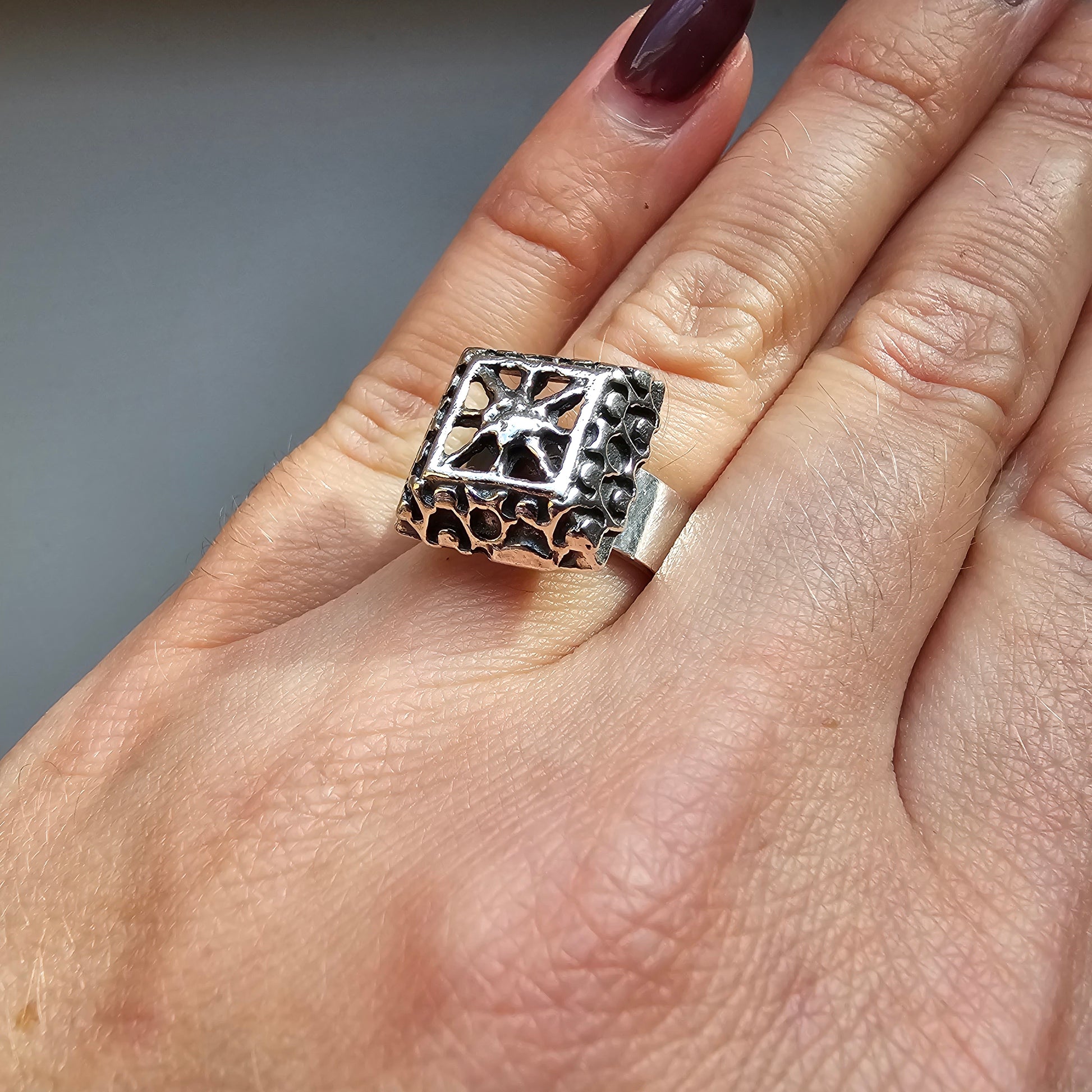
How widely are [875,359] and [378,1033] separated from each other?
779 mm

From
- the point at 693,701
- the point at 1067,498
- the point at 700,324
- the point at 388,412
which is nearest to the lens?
the point at 693,701

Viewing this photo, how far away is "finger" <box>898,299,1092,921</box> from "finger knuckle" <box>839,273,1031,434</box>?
8cm

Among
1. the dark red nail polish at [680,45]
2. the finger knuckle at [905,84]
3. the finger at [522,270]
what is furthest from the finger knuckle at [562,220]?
the finger knuckle at [905,84]

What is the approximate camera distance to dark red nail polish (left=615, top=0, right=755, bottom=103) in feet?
3.58

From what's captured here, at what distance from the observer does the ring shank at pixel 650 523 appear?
2.74 feet

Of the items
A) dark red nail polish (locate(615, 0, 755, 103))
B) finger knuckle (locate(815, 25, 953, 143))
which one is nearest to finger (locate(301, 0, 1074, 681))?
finger knuckle (locate(815, 25, 953, 143))

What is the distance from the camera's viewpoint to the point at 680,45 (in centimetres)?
112

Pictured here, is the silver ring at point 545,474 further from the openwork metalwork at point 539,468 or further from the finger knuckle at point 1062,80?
the finger knuckle at point 1062,80

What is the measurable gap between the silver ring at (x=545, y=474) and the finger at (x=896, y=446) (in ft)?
0.22

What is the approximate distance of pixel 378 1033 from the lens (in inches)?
24.6

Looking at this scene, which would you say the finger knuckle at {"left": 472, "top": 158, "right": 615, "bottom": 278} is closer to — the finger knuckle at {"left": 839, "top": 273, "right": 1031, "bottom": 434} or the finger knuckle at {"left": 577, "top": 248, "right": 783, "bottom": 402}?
the finger knuckle at {"left": 577, "top": 248, "right": 783, "bottom": 402}

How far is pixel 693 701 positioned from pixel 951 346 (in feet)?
1.68

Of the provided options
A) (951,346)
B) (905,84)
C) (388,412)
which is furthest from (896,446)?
(388,412)

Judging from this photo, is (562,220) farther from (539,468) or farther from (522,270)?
(539,468)
